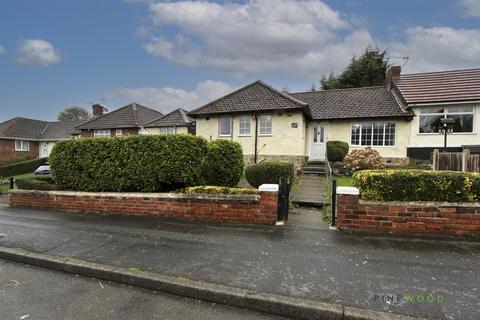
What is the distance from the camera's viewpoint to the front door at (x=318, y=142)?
17.8 metres

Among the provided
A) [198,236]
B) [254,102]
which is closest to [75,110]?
[254,102]

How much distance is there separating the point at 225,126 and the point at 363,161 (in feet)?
27.5

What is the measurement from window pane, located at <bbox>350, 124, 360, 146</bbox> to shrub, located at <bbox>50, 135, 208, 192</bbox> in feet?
41.5

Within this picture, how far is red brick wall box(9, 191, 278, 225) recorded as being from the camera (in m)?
6.19

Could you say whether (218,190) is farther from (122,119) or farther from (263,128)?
(122,119)

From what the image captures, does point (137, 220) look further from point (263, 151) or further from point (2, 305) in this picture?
point (263, 151)

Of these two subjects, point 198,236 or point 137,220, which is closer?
point 198,236

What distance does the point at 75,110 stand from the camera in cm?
6975

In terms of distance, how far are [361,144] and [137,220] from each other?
48.5ft

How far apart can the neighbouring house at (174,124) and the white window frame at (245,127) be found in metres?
7.12

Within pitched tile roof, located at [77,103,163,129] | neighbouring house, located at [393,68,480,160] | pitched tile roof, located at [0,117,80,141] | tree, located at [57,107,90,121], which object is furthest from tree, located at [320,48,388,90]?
tree, located at [57,107,90,121]

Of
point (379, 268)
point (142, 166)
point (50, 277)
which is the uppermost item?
point (142, 166)

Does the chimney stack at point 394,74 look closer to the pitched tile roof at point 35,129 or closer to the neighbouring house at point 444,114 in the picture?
the neighbouring house at point 444,114

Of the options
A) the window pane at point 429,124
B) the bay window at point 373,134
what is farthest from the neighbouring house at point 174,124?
the window pane at point 429,124
